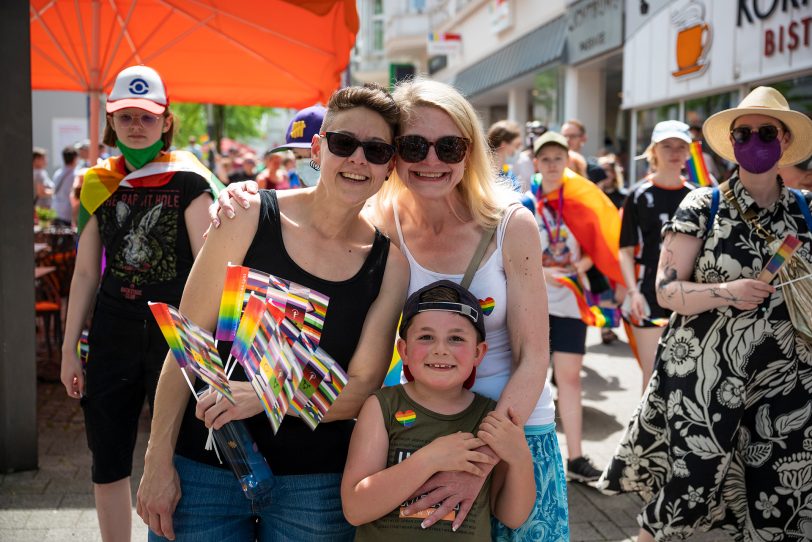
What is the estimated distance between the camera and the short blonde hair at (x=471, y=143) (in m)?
2.51

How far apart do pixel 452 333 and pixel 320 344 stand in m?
0.38

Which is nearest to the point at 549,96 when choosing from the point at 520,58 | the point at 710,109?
the point at 520,58

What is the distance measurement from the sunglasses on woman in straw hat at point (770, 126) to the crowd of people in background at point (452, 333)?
1 centimetres

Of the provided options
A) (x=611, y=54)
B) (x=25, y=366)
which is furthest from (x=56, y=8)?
(x=611, y=54)

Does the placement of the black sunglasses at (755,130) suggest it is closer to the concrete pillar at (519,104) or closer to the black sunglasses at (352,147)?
the black sunglasses at (352,147)

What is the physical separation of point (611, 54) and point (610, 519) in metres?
13.7

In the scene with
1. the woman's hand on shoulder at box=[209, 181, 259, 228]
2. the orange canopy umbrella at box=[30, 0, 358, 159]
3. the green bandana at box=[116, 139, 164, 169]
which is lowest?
the woman's hand on shoulder at box=[209, 181, 259, 228]

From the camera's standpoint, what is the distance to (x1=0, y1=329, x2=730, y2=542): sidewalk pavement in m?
4.19

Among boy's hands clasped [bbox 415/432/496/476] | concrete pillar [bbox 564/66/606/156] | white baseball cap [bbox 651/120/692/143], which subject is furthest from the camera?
concrete pillar [bbox 564/66/606/156]

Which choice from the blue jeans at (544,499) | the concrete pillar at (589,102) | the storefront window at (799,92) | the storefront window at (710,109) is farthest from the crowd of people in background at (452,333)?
the concrete pillar at (589,102)

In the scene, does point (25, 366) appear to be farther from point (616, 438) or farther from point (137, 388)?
point (616, 438)

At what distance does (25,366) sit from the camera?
4859 mm

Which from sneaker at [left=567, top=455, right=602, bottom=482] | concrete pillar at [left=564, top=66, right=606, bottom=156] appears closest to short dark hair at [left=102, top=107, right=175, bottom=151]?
sneaker at [left=567, top=455, right=602, bottom=482]

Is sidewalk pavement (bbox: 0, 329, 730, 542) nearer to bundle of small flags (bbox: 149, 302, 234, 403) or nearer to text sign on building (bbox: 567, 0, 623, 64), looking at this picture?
bundle of small flags (bbox: 149, 302, 234, 403)
